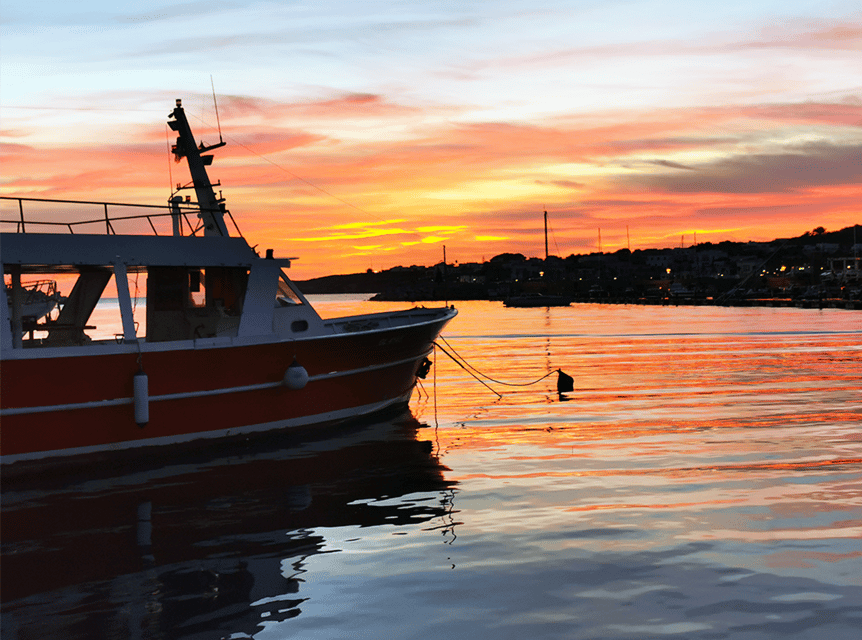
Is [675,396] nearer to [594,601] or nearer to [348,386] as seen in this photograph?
[348,386]

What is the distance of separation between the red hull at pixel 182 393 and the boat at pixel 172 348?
0.02m

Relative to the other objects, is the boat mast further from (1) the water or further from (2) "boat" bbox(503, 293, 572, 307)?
(2) "boat" bbox(503, 293, 572, 307)

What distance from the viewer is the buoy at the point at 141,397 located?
11.8 metres

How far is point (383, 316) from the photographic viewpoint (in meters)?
18.8

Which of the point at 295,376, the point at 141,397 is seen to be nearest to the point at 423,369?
the point at 295,376

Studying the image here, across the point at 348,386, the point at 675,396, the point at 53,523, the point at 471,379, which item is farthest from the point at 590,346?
the point at 53,523

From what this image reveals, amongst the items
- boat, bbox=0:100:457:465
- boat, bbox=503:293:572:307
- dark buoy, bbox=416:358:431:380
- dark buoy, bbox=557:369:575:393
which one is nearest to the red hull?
boat, bbox=0:100:457:465

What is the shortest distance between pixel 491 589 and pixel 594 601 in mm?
868

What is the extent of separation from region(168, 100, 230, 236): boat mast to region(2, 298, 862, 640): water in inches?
176

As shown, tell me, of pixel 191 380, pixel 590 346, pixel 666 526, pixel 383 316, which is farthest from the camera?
pixel 590 346

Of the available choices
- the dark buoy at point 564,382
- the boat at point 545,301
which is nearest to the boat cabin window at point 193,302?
the dark buoy at point 564,382

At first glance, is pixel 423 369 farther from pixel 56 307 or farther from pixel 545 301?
pixel 545 301

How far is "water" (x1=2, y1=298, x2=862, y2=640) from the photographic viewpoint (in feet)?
20.6

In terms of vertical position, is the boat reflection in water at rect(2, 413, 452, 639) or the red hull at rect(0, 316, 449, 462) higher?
the red hull at rect(0, 316, 449, 462)
